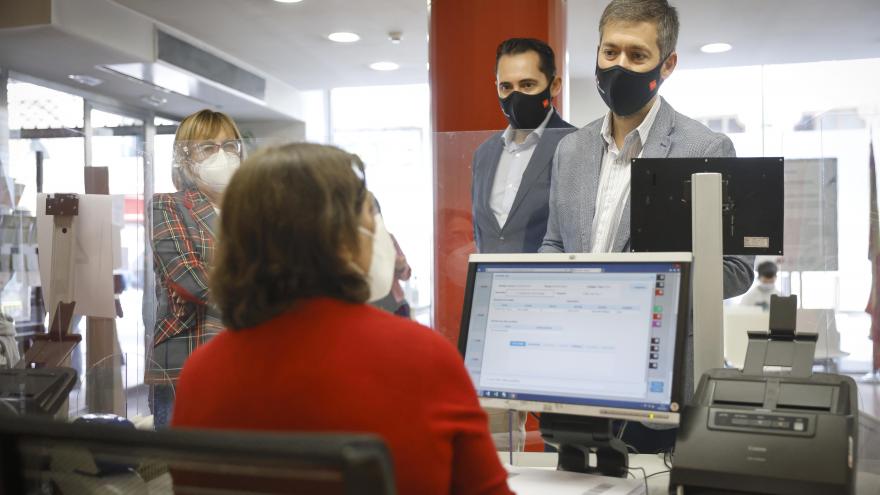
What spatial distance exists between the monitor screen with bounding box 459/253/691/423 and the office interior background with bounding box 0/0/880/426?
0.45 meters

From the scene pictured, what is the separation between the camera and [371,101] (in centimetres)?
891

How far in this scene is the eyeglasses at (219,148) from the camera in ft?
8.68

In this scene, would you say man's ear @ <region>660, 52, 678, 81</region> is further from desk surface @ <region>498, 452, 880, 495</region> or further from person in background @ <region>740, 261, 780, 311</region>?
person in background @ <region>740, 261, 780, 311</region>

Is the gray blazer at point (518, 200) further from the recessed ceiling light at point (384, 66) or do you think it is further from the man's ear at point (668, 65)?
the recessed ceiling light at point (384, 66)

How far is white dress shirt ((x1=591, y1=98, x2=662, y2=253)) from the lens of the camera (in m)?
2.13

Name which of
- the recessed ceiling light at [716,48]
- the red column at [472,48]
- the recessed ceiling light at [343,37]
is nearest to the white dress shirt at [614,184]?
the red column at [472,48]

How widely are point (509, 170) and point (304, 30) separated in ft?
13.6

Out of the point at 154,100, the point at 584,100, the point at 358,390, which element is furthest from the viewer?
the point at 584,100

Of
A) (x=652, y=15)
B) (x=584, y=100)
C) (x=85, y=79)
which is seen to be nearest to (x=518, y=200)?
(x=652, y=15)

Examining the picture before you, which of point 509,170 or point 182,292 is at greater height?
point 509,170

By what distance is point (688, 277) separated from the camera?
59.2 inches

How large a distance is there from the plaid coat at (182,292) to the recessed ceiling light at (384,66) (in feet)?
17.2

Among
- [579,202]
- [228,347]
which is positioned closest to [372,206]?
[228,347]

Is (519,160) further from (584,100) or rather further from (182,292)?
(584,100)
